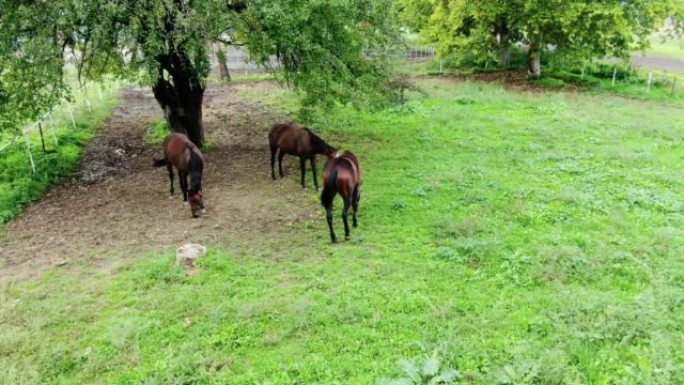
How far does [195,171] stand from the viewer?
852cm

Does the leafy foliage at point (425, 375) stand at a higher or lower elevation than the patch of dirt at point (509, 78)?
lower

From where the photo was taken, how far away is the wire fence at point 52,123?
10859 mm

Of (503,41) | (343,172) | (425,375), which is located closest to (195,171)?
(343,172)

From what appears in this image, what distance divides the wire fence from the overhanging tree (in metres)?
0.99

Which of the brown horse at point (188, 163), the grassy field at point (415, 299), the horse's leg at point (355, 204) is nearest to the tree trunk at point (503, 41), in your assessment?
the grassy field at point (415, 299)

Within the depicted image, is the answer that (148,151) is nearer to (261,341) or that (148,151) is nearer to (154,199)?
(154,199)

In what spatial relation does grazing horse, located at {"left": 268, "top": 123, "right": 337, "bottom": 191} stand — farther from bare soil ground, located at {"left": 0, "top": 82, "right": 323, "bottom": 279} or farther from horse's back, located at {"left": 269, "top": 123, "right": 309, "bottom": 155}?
bare soil ground, located at {"left": 0, "top": 82, "right": 323, "bottom": 279}

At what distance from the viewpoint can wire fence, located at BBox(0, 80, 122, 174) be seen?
10.9 metres

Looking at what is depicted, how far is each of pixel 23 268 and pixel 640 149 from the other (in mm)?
12248

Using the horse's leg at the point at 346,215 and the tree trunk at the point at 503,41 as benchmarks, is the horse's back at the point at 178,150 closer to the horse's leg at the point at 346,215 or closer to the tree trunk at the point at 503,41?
the horse's leg at the point at 346,215

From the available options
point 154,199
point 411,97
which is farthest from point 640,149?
point 154,199

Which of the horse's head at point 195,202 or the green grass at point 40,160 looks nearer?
the horse's head at point 195,202

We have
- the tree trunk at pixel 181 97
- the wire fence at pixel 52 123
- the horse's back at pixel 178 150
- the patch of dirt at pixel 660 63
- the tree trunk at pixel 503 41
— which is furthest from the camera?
the patch of dirt at pixel 660 63

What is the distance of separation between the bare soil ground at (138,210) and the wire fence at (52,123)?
3.23ft
